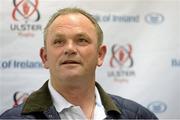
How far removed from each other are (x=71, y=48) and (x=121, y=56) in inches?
33.2

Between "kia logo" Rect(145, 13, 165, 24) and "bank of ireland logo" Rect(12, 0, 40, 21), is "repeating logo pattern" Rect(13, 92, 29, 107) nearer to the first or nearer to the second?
"bank of ireland logo" Rect(12, 0, 40, 21)

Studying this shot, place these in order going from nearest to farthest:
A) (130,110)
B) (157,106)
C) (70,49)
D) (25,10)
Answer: (70,49) → (130,110) → (25,10) → (157,106)

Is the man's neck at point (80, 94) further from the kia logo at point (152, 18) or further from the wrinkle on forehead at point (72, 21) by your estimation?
the kia logo at point (152, 18)

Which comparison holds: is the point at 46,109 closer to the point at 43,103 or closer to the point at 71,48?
the point at 43,103

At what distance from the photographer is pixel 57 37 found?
108 cm

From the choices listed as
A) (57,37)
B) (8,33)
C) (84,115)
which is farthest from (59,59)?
(8,33)

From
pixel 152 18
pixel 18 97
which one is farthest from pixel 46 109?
pixel 152 18

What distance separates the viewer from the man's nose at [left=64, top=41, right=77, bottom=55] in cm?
105

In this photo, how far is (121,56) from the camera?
1869 millimetres

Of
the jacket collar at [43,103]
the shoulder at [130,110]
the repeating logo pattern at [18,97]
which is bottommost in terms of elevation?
the repeating logo pattern at [18,97]

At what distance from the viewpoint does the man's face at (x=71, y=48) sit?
106cm

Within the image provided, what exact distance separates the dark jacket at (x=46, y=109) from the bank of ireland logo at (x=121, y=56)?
642 mm

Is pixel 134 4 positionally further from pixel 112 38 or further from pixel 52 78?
pixel 52 78

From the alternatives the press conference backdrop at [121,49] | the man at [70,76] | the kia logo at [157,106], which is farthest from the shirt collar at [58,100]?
the kia logo at [157,106]
